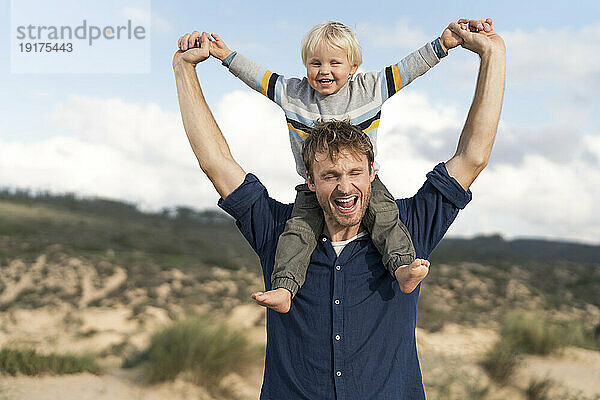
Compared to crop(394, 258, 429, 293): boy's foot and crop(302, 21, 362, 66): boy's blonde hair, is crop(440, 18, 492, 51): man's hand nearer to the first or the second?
Answer: crop(302, 21, 362, 66): boy's blonde hair

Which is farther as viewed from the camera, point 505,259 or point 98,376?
point 505,259

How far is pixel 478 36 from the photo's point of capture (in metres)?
2.59

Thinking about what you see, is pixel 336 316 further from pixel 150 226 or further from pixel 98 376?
pixel 150 226

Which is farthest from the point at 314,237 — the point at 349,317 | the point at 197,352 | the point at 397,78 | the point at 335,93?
the point at 197,352

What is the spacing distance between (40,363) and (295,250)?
7.44 m

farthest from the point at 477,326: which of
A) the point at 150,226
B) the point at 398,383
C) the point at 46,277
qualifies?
the point at 150,226

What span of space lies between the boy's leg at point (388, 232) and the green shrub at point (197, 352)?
6.69 meters

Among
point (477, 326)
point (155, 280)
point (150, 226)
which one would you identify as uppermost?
point (150, 226)

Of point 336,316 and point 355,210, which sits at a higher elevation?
point 355,210

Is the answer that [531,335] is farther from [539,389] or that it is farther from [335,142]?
[335,142]

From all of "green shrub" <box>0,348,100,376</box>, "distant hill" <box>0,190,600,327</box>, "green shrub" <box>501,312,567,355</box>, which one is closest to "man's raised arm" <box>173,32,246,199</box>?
"green shrub" <box>0,348,100,376</box>

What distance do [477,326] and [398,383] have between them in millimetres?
12865

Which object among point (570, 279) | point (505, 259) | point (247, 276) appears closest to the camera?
point (247, 276)

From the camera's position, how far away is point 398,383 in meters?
2.42
